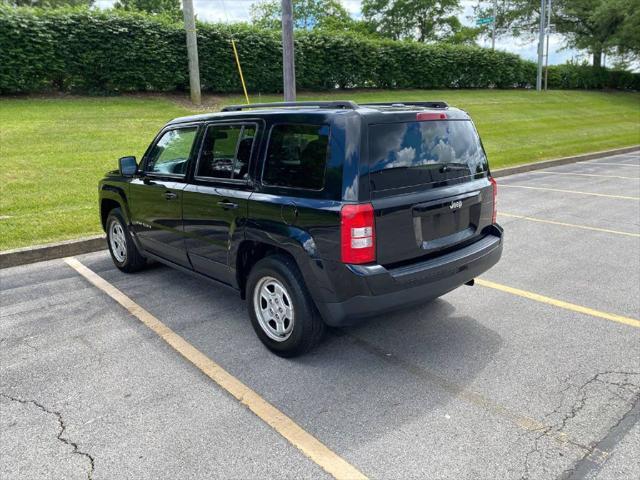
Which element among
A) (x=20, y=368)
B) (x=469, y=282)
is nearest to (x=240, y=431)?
(x=20, y=368)

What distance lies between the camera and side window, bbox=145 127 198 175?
459 cm

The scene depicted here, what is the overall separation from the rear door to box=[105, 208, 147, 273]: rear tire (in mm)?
3208

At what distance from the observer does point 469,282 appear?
13.4ft

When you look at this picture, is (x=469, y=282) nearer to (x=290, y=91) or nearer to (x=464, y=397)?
(x=464, y=397)

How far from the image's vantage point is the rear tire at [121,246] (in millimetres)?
5508

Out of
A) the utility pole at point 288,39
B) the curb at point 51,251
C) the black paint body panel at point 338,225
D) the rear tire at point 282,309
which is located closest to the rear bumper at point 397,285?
the black paint body panel at point 338,225

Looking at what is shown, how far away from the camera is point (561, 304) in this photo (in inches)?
181

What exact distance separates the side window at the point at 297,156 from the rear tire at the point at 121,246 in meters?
2.46

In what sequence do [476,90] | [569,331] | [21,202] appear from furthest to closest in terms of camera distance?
[476,90]
[21,202]
[569,331]

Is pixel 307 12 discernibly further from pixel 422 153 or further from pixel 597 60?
pixel 422 153

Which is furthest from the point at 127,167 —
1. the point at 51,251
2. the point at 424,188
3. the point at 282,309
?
the point at 424,188

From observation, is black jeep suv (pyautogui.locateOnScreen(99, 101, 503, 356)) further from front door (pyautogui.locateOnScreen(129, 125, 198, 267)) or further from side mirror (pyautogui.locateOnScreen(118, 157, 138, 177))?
side mirror (pyautogui.locateOnScreen(118, 157, 138, 177))

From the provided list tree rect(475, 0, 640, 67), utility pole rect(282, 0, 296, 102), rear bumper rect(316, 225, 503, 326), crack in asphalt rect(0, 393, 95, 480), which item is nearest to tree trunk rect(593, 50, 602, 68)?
tree rect(475, 0, 640, 67)

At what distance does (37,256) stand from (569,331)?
5.71 metres
